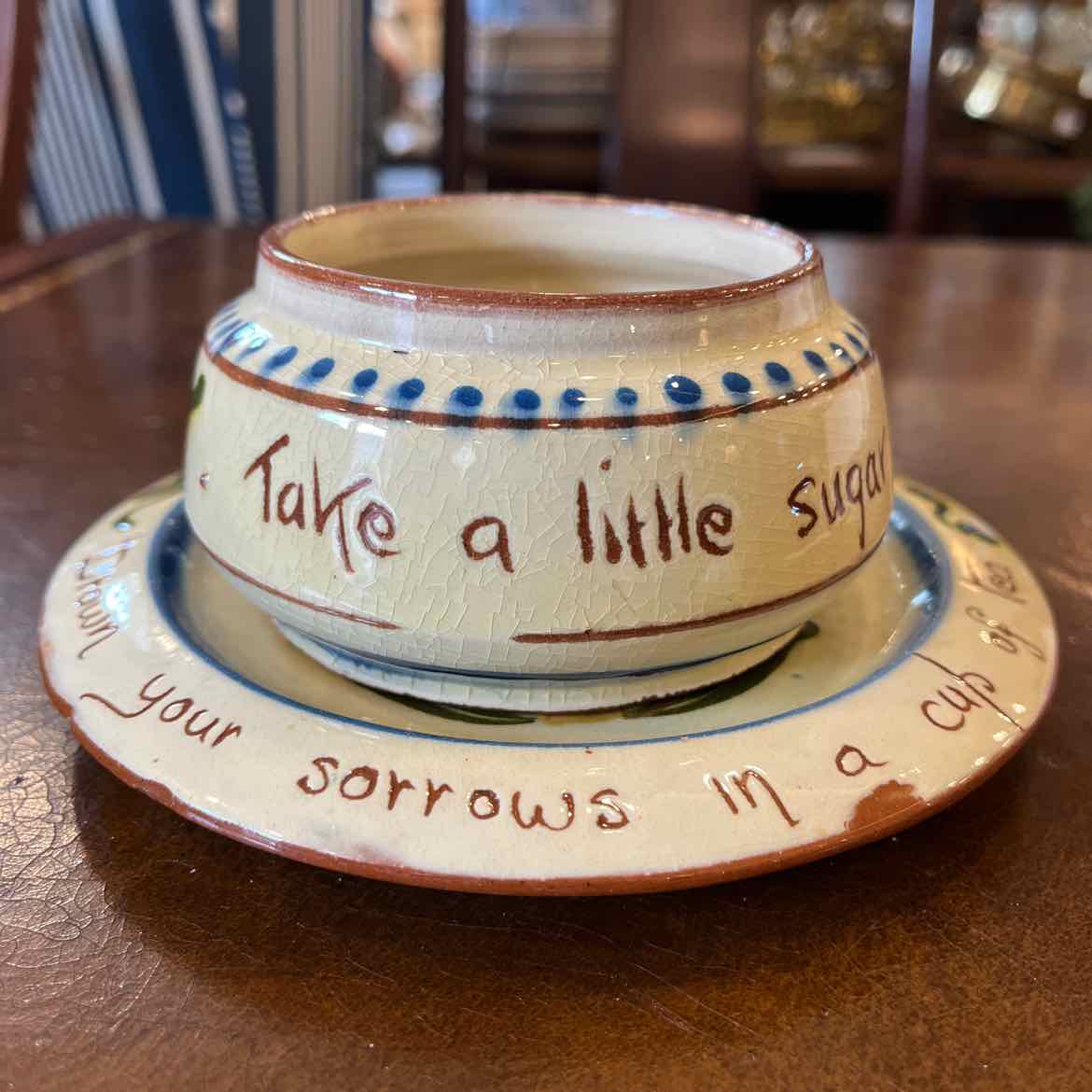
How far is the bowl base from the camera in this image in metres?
0.30

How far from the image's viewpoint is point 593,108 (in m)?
2.21

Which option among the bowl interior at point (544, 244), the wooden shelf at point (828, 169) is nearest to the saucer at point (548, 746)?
the bowl interior at point (544, 244)

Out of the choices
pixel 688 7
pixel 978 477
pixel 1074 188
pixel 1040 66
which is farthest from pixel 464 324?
pixel 1040 66

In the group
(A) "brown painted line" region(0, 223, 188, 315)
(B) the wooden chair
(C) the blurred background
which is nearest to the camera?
(A) "brown painted line" region(0, 223, 188, 315)

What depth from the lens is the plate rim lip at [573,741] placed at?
0.26 m

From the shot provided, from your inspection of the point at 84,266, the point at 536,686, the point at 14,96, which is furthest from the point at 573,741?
the point at 14,96

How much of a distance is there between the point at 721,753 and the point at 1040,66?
215cm

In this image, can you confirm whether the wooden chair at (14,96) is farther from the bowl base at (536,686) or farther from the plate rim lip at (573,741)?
the bowl base at (536,686)

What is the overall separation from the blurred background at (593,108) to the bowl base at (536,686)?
86 cm

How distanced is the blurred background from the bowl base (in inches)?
34.0

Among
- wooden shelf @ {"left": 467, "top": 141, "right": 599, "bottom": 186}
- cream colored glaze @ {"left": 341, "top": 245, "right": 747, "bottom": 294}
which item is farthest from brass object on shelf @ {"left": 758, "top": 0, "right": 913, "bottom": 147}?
cream colored glaze @ {"left": 341, "top": 245, "right": 747, "bottom": 294}

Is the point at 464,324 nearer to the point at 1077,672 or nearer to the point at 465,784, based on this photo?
the point at 465,784

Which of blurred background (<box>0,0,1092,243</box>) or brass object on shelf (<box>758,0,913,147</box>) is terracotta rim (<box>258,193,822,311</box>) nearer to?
blurred background (<box>0,0,1092,243</box>)

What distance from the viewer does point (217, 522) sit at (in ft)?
1.00
